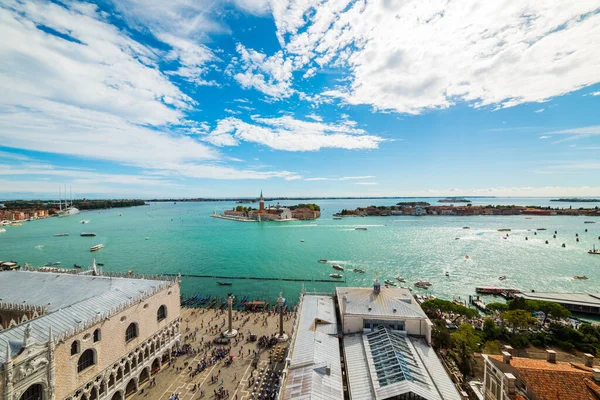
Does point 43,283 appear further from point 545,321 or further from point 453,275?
point 453,275

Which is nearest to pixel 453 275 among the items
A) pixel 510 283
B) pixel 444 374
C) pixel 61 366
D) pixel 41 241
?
pixel 510 283

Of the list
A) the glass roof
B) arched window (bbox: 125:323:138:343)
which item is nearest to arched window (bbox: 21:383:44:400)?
arched window (bbox: 125:323:138:343)

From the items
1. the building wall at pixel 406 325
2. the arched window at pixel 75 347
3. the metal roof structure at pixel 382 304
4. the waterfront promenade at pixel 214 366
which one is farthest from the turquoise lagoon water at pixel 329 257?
the arched window at pixel 75 347

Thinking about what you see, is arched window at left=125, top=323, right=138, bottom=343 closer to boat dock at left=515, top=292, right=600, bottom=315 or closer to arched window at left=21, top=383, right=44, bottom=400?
arched window at left=21, top=383, right=44, bottom=400

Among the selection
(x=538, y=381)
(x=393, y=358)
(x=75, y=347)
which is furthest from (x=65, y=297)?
(x=538, y=381)

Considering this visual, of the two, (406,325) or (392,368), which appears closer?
(392,368)

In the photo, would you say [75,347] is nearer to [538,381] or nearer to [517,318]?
[538,381]

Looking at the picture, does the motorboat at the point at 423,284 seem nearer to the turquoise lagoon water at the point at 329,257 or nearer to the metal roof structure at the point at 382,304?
the turquoise lagoon water at the point at 329,257
